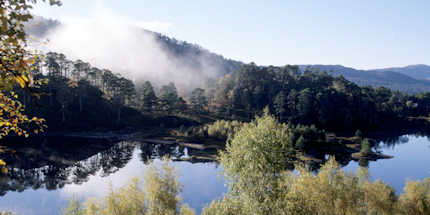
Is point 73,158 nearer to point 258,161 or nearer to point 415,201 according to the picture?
point 258,161

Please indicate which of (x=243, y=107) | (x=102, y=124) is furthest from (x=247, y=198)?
(x=243, y=107)

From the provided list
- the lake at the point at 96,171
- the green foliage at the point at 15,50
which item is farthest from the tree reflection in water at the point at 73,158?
A: the green foliage at the point at 15,50

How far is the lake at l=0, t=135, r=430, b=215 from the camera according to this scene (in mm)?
54562

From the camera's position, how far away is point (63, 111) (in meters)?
112

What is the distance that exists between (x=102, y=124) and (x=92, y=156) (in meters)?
36.7

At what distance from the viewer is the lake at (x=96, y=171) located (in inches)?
2148

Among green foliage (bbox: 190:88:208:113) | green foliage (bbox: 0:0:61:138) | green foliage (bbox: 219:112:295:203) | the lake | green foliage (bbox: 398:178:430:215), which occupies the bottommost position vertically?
the lake

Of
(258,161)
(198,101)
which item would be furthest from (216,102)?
(258,161)

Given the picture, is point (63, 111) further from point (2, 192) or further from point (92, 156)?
point (2, 192)

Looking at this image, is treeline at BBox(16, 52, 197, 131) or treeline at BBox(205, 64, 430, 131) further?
treeline at BBox(205, 64, 430, 131)

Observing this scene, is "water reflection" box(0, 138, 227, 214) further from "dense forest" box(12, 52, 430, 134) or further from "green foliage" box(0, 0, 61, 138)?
"green foliage" box(0, 0, 61, 138)

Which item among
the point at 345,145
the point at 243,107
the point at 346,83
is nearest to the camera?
the point at 345,145

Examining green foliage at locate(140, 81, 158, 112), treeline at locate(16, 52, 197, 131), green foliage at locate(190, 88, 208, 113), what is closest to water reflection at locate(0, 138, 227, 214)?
treeline at locate(16, 52, 197, 131)

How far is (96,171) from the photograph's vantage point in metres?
69.7
